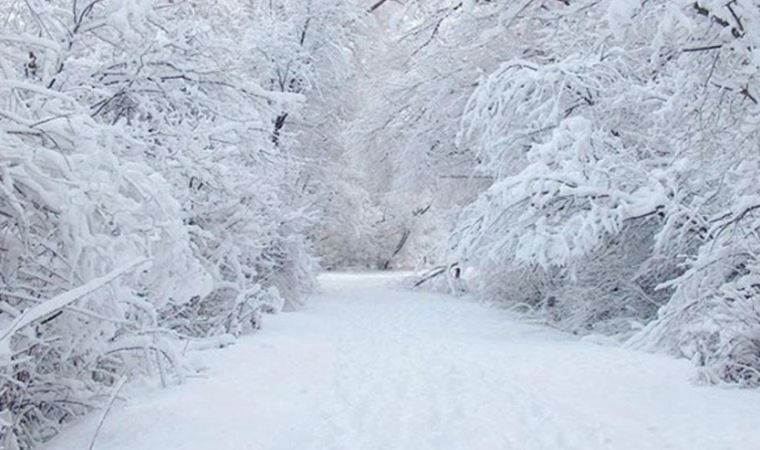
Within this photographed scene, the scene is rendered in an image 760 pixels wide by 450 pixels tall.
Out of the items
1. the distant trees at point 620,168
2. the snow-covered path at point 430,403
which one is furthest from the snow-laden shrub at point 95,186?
the distant trees at point 620,168

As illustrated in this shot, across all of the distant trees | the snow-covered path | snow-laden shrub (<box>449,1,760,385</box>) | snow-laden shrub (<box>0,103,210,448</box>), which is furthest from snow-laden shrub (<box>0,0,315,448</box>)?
snow-laden shrub (<box>449,1,760,385</box>)

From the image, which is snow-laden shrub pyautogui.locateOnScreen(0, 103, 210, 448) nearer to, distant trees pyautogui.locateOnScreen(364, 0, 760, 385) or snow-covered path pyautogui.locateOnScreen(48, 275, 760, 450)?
snow-covered path pyautogui.locateOnScreen(48, 275, 760, 450)

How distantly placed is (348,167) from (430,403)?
15576 mm

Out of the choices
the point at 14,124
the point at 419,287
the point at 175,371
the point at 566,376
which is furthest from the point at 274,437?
the point at 419,287

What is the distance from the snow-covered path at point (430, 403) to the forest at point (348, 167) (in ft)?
1.60

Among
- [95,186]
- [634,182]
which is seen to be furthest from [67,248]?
[634,182]

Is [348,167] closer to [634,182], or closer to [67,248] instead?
[634,182]

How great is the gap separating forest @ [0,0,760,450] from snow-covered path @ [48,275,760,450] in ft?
1.60

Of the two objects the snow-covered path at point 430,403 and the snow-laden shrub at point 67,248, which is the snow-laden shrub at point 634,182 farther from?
the snow-laden shrub at point 67,248

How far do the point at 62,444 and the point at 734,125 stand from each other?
4825 mm

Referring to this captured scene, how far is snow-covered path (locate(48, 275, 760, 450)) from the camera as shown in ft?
16.2

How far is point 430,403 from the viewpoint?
6.16 metres

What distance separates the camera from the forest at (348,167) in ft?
14.6

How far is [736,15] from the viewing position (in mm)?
4098
